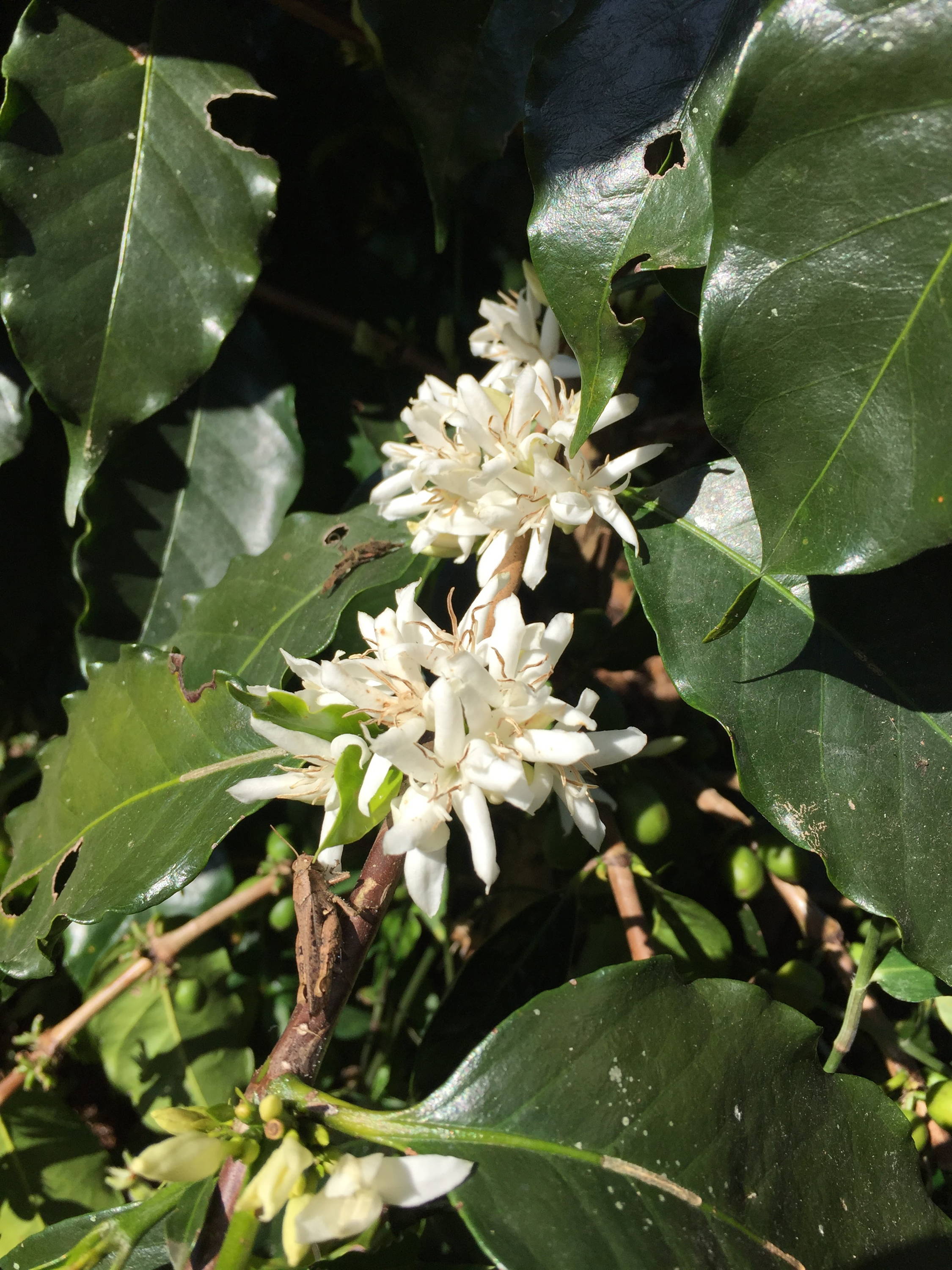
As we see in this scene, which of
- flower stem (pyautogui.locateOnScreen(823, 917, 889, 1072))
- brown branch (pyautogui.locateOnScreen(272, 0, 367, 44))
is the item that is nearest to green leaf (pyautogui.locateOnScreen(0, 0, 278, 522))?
brown branch (pyautogui.locateOnScreen(272, 0, 367, 44))

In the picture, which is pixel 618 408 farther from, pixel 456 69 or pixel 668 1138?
pixel 668 1138

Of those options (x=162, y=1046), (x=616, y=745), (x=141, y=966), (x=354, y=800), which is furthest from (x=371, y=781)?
(x=162, y=1046)

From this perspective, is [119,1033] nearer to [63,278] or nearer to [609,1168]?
[609,1168]

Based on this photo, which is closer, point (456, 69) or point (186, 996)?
point (456, 69)

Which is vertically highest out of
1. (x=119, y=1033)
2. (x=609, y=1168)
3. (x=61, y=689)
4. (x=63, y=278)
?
(x=63, y=278)

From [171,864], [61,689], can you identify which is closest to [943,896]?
[171,864]

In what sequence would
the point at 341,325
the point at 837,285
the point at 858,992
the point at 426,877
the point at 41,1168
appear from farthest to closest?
the point at 341,325 → the point at 41,1168 → the point at 858,992 → the point at 426,877 → the point at 837,285

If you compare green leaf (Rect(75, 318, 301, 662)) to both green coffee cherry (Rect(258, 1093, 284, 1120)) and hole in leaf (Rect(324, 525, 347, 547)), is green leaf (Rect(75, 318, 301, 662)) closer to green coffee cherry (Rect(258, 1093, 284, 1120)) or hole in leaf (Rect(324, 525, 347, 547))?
hole in leaf (Rect(324, 525, 347, 547))
